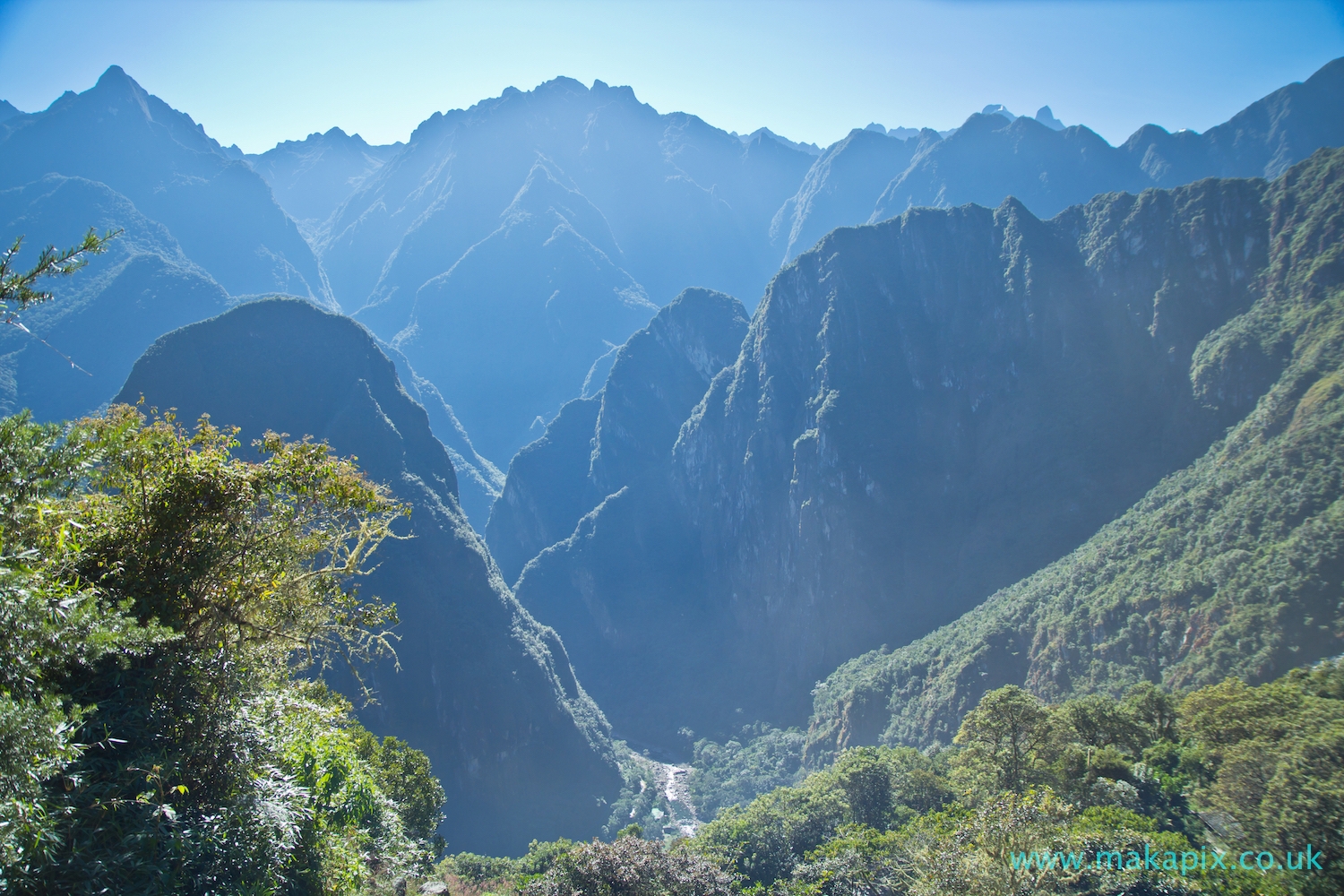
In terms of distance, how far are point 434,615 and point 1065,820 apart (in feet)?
279

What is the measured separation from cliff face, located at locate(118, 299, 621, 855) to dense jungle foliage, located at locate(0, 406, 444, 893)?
250 feet

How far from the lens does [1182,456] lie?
82.6 meters

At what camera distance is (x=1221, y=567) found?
59375 mm

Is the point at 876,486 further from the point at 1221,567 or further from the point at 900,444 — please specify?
the point at 1221,567

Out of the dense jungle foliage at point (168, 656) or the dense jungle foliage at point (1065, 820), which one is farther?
the dense jungle foliage at point (1065, 820)

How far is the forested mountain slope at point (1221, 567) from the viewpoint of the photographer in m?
53.9

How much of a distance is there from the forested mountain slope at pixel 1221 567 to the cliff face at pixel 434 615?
36.7 metres

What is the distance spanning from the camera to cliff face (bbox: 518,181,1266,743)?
91.1 meters

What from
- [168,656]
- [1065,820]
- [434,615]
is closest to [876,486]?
[434,615]

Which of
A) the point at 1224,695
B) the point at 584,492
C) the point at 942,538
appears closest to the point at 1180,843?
the point at 1224,695

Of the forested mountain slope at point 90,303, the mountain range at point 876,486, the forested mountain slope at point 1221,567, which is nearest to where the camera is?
the forested mountain slope at point 1221,567

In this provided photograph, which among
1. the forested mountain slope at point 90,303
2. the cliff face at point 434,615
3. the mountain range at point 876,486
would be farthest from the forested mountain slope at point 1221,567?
the forested mountain slope at point 90,303

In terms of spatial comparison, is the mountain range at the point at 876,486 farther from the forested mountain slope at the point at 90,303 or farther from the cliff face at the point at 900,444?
the forested mountain slope at the point at 90,303

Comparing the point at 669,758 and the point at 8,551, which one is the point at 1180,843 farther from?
the point at 669,758
